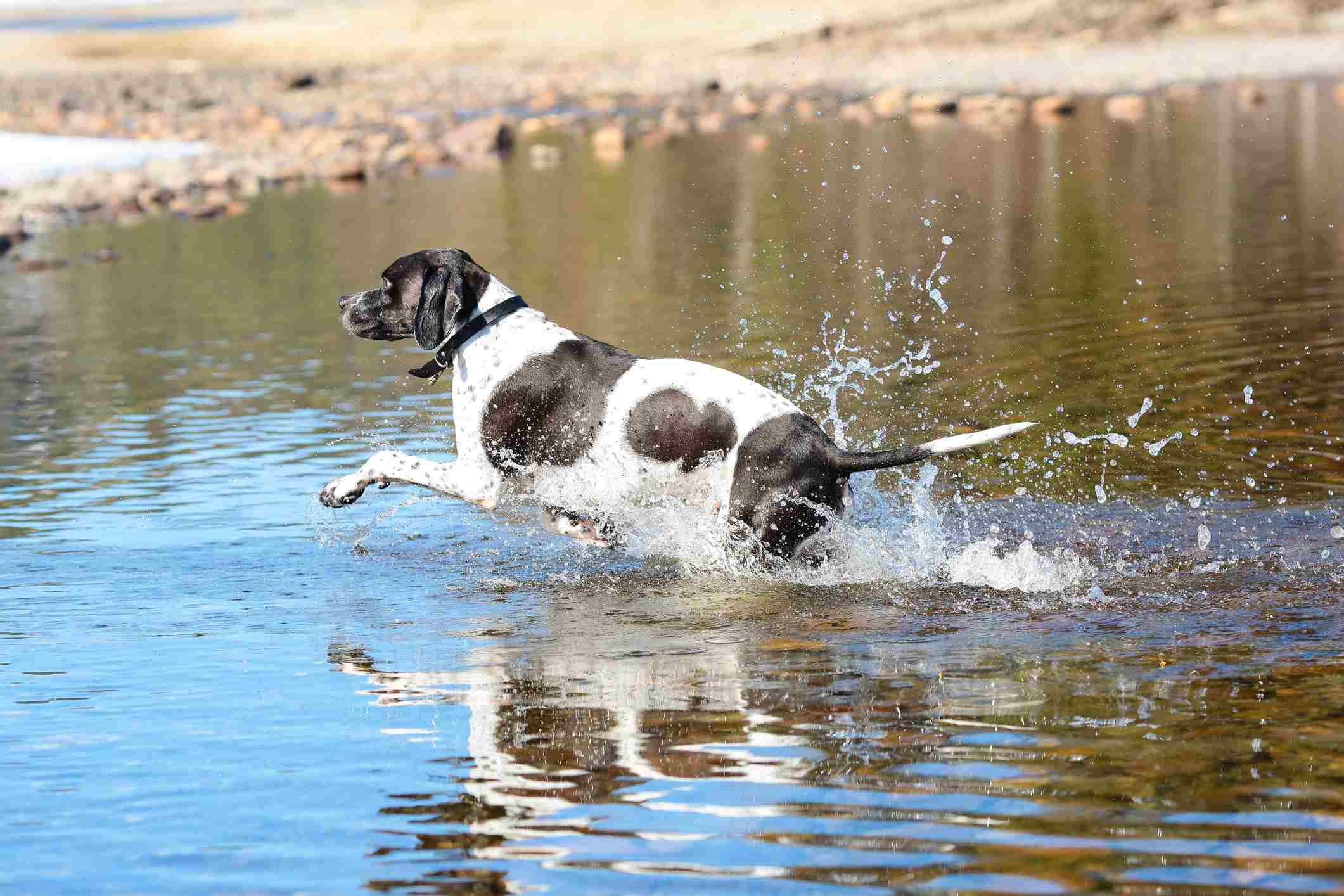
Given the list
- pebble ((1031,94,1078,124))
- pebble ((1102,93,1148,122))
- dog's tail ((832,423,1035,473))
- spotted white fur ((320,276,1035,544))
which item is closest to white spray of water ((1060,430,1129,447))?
spotted white fur ((320,276,1035,544))

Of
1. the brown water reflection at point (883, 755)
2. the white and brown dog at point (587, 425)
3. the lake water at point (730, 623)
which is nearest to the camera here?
the brown water reflection at point (883, 755)

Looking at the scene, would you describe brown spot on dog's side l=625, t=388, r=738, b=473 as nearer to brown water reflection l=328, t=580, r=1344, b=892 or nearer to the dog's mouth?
brown water reflection l=328, t=580, r=1344, b=892

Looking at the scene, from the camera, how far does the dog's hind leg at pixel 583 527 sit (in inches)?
304

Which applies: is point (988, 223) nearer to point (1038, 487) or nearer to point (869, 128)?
point (1038, 487)

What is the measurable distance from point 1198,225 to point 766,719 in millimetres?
12968

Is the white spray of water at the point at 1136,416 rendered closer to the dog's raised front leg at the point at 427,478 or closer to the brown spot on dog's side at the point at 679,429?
the brown spot on dog's side at the point at 679,429

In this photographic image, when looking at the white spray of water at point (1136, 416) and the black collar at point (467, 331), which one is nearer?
the black collar at point (467, 331)

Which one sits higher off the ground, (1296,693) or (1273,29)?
(1273,29)

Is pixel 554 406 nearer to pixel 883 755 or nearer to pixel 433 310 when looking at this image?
pixel 433 310

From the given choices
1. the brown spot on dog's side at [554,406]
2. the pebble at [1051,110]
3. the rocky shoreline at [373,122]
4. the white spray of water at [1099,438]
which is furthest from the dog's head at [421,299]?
the pebble at [1051,110]

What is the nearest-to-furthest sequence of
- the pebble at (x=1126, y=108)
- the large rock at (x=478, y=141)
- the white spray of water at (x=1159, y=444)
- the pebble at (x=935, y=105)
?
the white spray of water at (x=1159, y=444)
the pebble at (x=1126, y=108)
the large rock at (x=478, y=141)
the pebble at (x=935, y=105)

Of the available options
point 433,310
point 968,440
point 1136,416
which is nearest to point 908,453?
point 968,440

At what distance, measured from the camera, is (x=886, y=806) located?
462 cm

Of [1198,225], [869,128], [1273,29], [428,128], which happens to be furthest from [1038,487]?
[1273,29]
